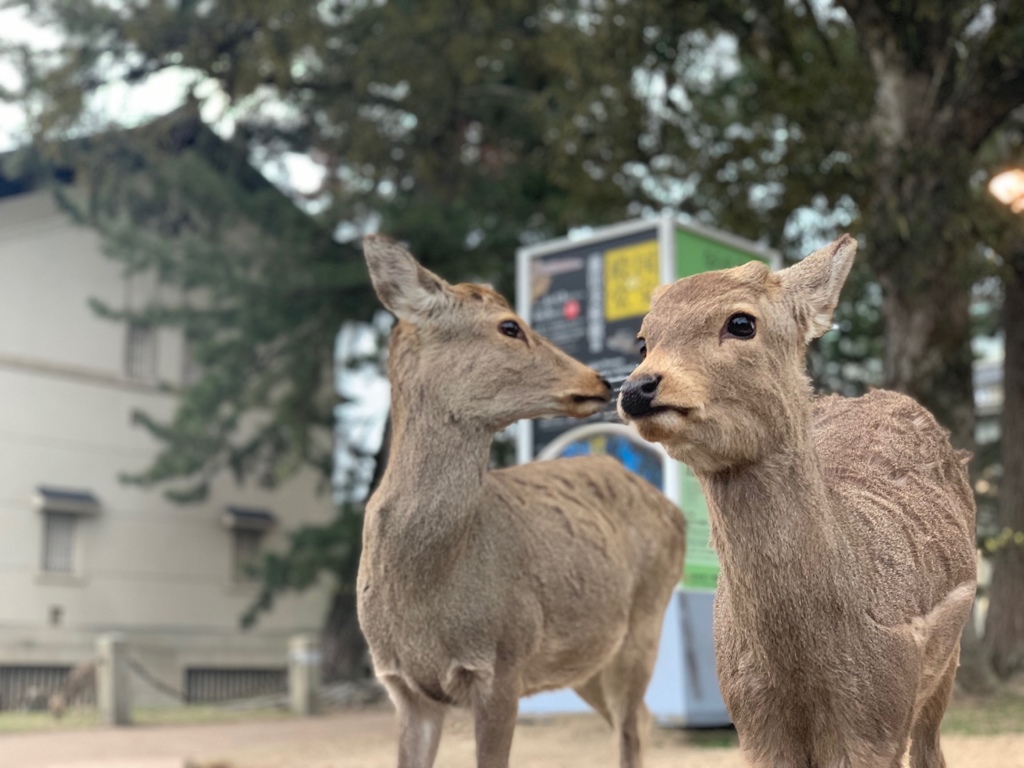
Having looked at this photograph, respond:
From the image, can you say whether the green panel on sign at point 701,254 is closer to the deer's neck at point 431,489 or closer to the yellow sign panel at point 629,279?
the yellow sign panel at point 629,279

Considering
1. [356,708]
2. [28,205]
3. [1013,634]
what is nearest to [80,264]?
[28,205]

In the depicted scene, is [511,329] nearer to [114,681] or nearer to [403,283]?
[403,283]

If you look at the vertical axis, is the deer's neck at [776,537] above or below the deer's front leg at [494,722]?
above

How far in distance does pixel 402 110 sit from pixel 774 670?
14.6m

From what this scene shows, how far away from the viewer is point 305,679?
15844 mm

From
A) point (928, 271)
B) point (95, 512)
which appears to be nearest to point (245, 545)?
point (95, 512)

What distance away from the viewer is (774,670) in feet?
10.6

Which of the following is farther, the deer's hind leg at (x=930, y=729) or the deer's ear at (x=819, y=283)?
the deer's hind leg at (x=930, y=729)

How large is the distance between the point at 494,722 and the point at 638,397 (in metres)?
2.01

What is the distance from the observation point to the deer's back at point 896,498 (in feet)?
11.2

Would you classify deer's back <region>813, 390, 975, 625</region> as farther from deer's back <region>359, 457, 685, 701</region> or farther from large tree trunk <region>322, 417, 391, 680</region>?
large tree trunk <region>322, 417, 391, 680</region>

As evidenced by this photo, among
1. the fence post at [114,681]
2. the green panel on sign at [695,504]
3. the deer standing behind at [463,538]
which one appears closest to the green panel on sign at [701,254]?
the green panel on sign at [695,504]

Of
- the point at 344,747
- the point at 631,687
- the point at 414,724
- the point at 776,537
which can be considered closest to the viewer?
the point at 776,537

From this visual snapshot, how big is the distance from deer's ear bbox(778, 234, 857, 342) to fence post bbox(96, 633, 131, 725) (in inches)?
508
